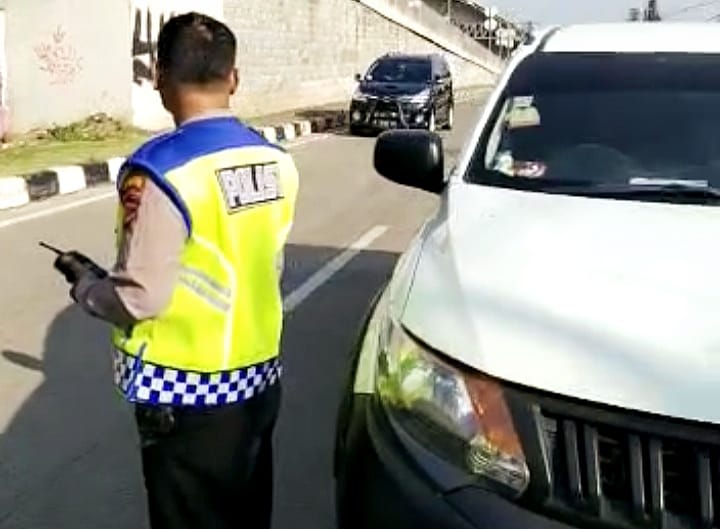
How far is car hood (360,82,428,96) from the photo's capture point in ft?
70.4

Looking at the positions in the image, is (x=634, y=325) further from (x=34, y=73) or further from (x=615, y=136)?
(x=34, y=73)

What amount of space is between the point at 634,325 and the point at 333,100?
95.2 ft

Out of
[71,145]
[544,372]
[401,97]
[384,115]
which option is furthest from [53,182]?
[544,372]

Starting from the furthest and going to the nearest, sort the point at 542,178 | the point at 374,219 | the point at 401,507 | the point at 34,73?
the point at 34,73 < the point at 374,219 < the point at 542,178 < the point at 401,507

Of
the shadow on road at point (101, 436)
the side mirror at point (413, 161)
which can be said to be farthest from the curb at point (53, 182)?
the side mirror at point (413, 161)

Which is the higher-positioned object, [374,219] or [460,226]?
[460,226]

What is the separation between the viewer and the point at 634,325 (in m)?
2.31

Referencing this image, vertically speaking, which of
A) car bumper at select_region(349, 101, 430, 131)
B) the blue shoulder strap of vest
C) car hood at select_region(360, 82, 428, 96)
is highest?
the blue shoulder strap of vest

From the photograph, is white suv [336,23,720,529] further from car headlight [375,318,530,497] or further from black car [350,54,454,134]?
black car [350,54,454,134]

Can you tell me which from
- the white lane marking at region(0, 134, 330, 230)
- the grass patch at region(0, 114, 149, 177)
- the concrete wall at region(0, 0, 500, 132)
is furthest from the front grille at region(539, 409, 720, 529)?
the concrete wall at region(0, 0, 500, 132)

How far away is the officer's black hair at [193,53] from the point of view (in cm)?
242

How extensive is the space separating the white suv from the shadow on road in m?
1.22

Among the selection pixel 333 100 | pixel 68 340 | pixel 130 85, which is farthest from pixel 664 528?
pixel 333 100

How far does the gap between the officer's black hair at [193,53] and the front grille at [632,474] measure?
1020 millimetres
